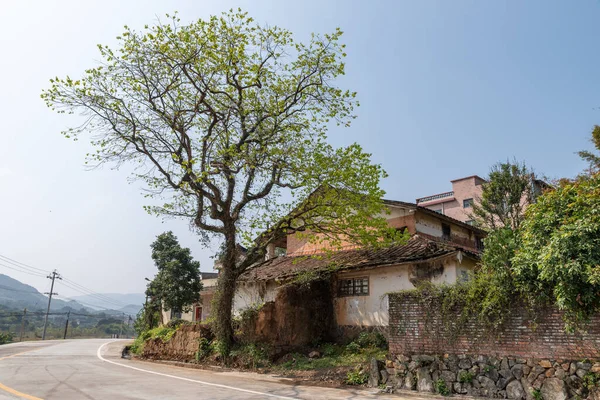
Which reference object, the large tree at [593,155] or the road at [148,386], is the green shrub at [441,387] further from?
the large tree at [593,155]

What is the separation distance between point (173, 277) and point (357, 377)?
22.8 metres

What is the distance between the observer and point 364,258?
18625 millimetres

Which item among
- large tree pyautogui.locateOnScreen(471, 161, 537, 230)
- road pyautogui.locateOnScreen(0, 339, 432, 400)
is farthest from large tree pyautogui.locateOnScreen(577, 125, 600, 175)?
road pyautogui.locateOnScreen(0, 339, 432, 400)

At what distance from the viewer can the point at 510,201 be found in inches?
939

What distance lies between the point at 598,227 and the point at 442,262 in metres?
8.60

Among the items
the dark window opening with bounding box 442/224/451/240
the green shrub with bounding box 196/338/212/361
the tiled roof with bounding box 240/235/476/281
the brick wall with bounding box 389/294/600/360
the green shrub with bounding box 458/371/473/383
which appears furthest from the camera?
the dark window opening with bounding box 442/224/451/240

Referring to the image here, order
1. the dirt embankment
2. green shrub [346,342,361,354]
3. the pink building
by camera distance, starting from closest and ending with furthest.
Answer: green shrub [346,342,361,354], the dirt embankment, the pink building

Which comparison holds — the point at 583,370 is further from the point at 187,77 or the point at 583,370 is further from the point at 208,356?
the point at 187,77

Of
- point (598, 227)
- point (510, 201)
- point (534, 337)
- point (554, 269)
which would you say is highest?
point (510, 201)

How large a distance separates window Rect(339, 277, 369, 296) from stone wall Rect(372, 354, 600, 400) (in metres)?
6.40

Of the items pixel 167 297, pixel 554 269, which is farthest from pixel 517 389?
pixel 167 297

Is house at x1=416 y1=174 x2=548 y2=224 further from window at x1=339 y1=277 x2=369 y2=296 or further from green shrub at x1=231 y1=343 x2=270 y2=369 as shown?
green shrub at x1=231 y1=343 x2=270 y2=369

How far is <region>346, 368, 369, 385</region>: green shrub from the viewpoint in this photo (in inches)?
485

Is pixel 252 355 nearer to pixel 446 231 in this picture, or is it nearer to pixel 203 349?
pixel 203 349
